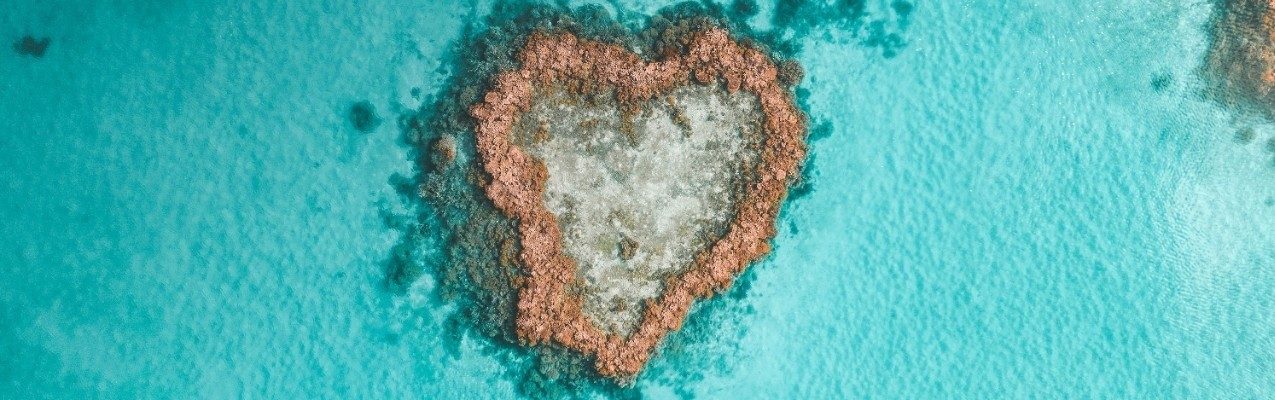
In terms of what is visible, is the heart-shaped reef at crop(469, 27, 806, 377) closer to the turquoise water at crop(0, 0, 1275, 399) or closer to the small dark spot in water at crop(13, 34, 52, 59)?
the turquoise water at crop(0, 0, 1275, 399)

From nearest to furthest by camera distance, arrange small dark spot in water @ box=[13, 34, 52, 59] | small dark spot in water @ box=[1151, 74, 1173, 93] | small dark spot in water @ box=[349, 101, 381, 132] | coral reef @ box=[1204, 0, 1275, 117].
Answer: coral reef @ box=[1204, 0, 1275, 117] < small dark spot in water @ box=[1151, 74, 1173, 93] < small dark spot in water @ box=[349, 101, 381, 132] < small dark spot in water @ box=[13, 34, 52, 59]

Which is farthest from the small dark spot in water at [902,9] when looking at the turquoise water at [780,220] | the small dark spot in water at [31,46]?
the small dark spot in water at [31,46]

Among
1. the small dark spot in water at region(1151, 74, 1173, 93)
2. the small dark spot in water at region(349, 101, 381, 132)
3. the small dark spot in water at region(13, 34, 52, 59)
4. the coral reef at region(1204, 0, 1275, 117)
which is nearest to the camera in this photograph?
the coral reef at region(1204, 0, 1275, 117)

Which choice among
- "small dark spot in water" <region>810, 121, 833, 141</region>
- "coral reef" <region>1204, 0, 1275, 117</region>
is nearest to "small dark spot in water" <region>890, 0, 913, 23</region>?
"small dark spot in water" <region>810, 121, 833, 141</region>

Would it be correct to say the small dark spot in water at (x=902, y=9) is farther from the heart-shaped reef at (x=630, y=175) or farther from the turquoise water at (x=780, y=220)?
the heart-shaped reef at (x=630, y=175)

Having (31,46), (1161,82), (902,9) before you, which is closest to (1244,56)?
(1161,82)

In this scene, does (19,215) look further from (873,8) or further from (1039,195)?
(1039,195)

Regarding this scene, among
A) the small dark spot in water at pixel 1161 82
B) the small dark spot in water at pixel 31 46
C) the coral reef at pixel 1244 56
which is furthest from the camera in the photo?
the small dark spot in water at pixel 31 46
